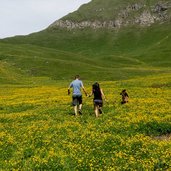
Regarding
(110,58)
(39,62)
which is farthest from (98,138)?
(110,58)

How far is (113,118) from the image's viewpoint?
Result: 3278 cm

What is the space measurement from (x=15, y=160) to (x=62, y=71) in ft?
306

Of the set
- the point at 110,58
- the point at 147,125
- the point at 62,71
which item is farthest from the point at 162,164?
the point at 110,58

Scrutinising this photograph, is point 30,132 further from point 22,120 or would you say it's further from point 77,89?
Answer: point 77,89

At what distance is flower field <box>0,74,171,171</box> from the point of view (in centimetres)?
2003

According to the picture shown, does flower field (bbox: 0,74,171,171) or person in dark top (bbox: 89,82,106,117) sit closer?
flower field (bbox: 0,74,171,171)

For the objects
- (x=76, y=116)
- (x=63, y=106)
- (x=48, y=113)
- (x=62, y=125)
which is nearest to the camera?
(x=62, y=125)

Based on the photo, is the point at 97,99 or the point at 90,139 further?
the point at 97,99

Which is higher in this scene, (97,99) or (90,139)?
(97,99)

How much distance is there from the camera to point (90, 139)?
2475 cm

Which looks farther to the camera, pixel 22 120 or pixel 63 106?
pixel 63 106

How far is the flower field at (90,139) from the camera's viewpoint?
20.0 meters

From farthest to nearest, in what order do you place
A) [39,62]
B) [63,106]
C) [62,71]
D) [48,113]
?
[39,62] < [62,71] < [63,106] < [48,113]

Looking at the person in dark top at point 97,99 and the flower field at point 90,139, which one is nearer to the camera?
the flower field at point 90,139
